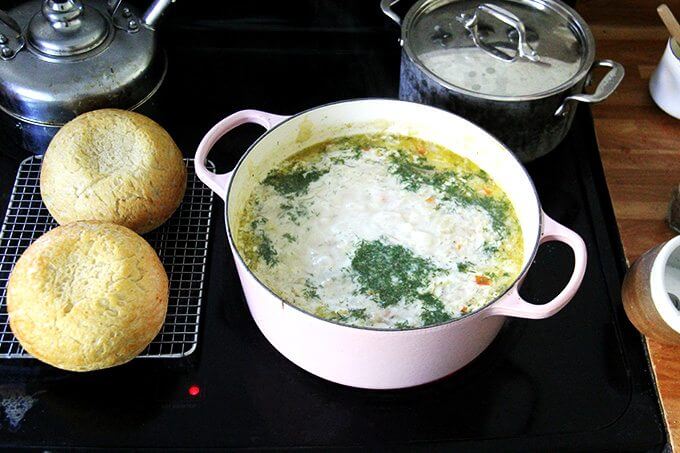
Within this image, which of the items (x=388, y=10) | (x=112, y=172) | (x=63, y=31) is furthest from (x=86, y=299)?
(x=388, y=10)

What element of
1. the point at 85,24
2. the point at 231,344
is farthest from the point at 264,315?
the point at 85,24

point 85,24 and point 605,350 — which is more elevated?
point 85,24

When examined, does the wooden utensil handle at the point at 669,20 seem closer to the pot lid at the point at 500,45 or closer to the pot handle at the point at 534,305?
the pot lid at the point at 500,45

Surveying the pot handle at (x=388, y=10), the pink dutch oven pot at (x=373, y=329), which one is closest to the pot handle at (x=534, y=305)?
the pink dutch oven pot at (x=373, y=329)

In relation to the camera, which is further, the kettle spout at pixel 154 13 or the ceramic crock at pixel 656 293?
the kettle spout at pixel 154 13

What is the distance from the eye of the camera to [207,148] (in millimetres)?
1083

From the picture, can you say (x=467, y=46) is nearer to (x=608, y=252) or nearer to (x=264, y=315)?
(x=608, y=252)

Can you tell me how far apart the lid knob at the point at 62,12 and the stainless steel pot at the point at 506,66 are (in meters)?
0.49

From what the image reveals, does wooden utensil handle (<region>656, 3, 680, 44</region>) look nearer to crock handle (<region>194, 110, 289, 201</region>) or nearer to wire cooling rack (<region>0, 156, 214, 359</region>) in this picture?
crock handle (<region>194, 110, 289, 201</region>)

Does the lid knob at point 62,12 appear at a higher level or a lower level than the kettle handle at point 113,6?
higher

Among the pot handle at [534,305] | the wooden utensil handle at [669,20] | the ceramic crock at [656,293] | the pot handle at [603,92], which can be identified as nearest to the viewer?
the pot handle at [534,305]

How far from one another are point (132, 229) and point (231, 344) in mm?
228

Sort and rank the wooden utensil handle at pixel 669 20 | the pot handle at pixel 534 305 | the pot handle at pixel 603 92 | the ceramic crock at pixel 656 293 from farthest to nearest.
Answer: the wooden utensil handle at pixel 669 20 < the pot handle at pixel 603 92 < the ceramic crock at pixel 656 293 < the pot handle at pixel 534 305

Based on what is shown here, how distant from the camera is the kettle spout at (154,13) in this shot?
4.14 feet
